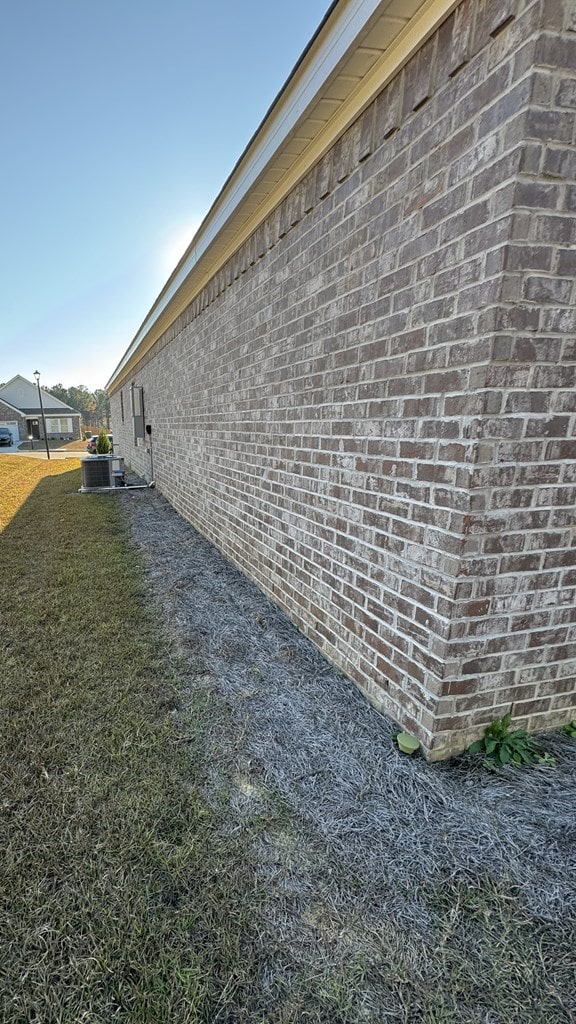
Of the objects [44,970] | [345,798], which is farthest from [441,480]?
[44,970]

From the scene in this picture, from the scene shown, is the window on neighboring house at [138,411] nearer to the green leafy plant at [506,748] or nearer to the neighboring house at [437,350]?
the neighboring house at [437,350]

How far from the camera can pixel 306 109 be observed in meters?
2.46

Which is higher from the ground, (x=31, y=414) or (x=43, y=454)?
(x=31, y=414)

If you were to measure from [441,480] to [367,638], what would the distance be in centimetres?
103

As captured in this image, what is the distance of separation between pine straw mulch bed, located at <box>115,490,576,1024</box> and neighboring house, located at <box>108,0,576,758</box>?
0.24 metres

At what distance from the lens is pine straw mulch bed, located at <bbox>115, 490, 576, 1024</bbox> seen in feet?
3.76

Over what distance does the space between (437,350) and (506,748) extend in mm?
1769

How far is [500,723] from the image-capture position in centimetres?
195

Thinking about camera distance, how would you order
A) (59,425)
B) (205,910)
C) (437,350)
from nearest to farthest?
(205,910), (437,350), (59,425)

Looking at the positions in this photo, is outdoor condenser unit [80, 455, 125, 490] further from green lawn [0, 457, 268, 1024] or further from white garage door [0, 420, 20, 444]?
white garage door [0, 420, 20, 444]

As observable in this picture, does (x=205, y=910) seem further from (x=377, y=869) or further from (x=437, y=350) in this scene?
(x=437, y=350)

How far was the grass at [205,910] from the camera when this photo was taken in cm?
113

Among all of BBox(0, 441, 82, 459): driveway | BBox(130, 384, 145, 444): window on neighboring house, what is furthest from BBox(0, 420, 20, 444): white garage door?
BBox(130, 384, 145, 444): window on neighboring house

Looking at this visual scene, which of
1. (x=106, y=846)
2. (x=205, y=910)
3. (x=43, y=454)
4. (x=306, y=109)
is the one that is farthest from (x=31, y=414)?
(x=205, y=910)
